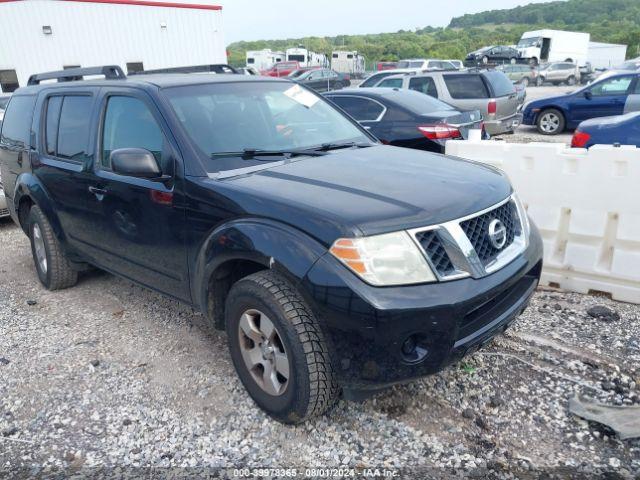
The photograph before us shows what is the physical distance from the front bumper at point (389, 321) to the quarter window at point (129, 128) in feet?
4.93

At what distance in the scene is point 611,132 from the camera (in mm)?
6059

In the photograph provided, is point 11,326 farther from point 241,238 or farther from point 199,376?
point 241,238

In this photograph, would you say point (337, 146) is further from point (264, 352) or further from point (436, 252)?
point (264, 352)

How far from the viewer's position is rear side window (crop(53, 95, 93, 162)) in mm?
3910

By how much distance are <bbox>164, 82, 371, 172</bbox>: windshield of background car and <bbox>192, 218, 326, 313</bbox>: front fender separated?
1.55ft

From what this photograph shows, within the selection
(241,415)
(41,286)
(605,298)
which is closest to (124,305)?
(41,286)

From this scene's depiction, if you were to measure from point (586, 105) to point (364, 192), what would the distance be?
1205 centimetres

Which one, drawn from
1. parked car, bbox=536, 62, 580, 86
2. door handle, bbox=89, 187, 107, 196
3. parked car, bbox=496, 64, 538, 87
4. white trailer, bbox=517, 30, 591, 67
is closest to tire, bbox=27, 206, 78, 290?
door handle, bbox=89, 187, 107, 196

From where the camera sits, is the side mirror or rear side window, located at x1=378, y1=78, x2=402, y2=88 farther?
rear side window, located at x1=378, y1=78, x2=402, y2=88

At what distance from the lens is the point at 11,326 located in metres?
4.20

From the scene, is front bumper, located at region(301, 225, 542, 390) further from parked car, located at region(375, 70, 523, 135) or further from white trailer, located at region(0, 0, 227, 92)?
white trailer, located at region(0, 0, 227, 92)

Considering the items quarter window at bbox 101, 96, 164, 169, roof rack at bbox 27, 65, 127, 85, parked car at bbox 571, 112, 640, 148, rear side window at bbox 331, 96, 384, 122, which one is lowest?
parked car at bbox 571, 112, 640, 148

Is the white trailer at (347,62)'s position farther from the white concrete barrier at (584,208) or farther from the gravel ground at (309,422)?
the gravel ground at (309,422)

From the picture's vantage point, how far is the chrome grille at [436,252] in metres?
2.38
